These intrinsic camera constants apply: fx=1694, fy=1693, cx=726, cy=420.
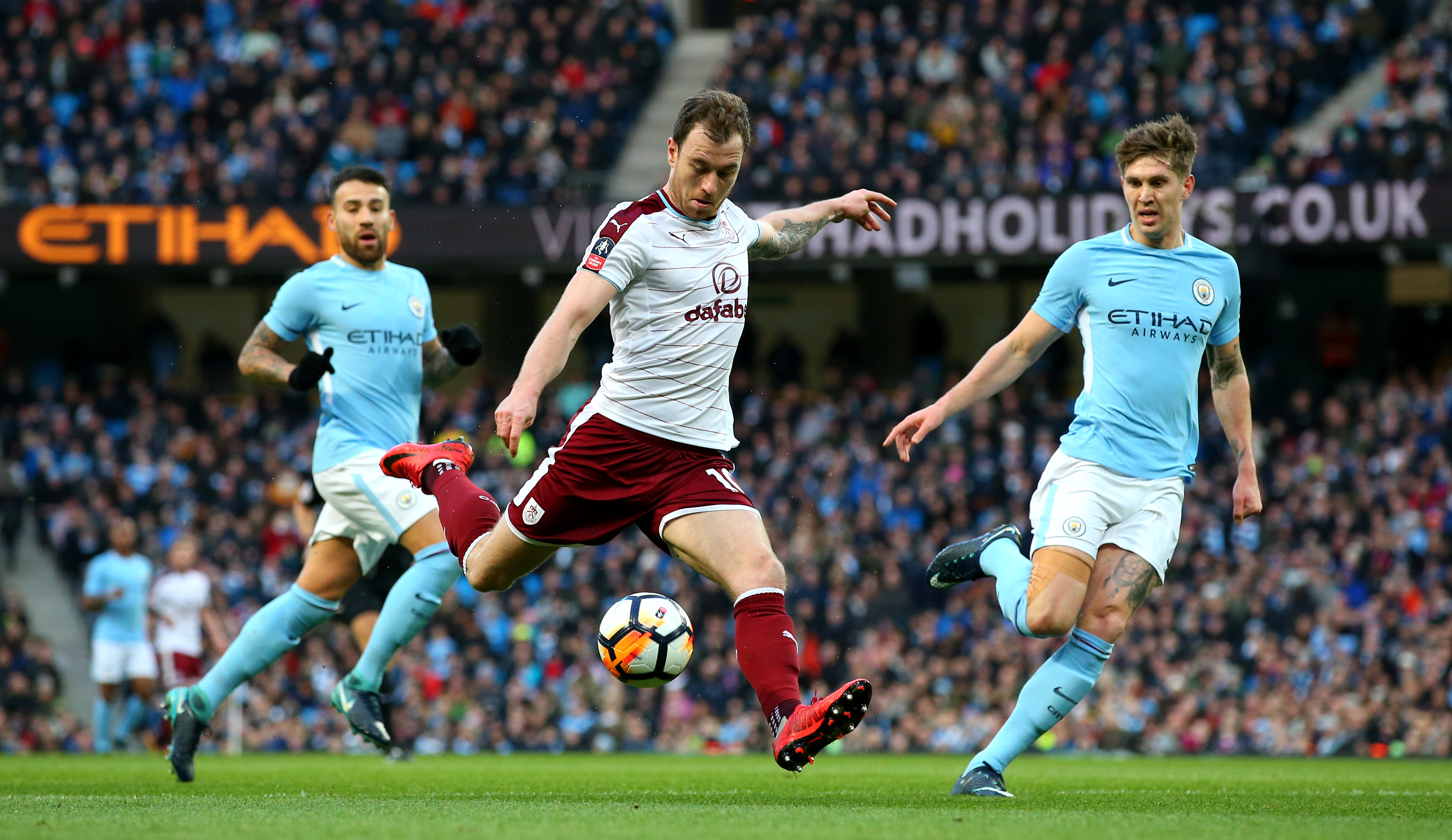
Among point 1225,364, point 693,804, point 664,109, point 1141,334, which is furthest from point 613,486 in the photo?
point 664,109

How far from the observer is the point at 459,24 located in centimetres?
2352

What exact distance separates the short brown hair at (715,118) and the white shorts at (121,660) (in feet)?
33.0

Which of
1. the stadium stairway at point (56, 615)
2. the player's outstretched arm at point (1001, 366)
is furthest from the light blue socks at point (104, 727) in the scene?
the player's outstretched arm at point (1001, 366)

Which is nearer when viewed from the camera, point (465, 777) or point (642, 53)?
point (465, 777)

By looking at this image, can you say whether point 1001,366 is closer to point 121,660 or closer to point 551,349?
point 551,349

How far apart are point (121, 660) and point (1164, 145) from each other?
35.5ft

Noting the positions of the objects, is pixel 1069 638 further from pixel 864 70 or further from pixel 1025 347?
pixel 864 70

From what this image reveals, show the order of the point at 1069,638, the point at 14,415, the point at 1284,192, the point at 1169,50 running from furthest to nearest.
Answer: the point at 14,415 → the point at 1169,50 → the point at 1284,192 → the point at 1069,638

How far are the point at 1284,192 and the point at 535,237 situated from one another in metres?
8.48

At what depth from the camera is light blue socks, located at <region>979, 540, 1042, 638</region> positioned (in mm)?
6418

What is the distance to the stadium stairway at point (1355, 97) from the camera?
770 inches

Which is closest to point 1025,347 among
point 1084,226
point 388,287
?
point 388,287

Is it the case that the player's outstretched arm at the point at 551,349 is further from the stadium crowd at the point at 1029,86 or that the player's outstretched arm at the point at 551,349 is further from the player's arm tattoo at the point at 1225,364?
the stadium crowd at the point at 1029,86

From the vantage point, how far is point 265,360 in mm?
8078
